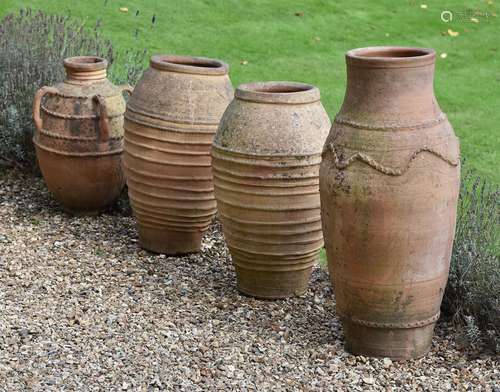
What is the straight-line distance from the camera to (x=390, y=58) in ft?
13.6

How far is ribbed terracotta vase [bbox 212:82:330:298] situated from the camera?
4.84 m

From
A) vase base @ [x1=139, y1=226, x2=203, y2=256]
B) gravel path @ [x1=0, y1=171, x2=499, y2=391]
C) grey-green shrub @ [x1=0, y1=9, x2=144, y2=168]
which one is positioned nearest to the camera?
gravel path @ [x1=0, y1=171, x2=499, y2=391]

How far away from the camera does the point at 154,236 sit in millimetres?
5754

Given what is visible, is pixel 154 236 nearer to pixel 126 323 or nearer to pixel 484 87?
pixel 126 323

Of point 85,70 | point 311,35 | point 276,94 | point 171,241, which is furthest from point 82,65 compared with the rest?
point 311,35

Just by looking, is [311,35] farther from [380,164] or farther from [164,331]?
[380,164]

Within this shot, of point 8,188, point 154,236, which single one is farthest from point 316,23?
point 154,236

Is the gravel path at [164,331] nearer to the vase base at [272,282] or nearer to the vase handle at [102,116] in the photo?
the vase base at [272,282]

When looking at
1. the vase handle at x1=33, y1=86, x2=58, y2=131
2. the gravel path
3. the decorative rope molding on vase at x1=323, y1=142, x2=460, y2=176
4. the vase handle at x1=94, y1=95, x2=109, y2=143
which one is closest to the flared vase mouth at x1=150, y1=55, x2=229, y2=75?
the vase handle at x1=94, y1=95, x2=109, y2=143

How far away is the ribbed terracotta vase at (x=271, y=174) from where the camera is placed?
15.9 feet

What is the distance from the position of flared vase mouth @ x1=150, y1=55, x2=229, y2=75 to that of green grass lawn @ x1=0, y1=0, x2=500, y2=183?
3078 millimetres

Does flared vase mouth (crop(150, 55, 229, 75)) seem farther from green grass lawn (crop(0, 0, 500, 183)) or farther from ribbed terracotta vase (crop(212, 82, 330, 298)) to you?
green grass lawn (crop(0, 0, 500, 183))

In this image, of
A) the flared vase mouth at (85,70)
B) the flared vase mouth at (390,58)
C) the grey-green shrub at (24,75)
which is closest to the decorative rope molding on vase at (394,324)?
the flared vase mouth at (390,58)

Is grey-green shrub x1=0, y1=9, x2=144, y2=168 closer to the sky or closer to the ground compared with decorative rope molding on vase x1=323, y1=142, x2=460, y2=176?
closer to the ground
